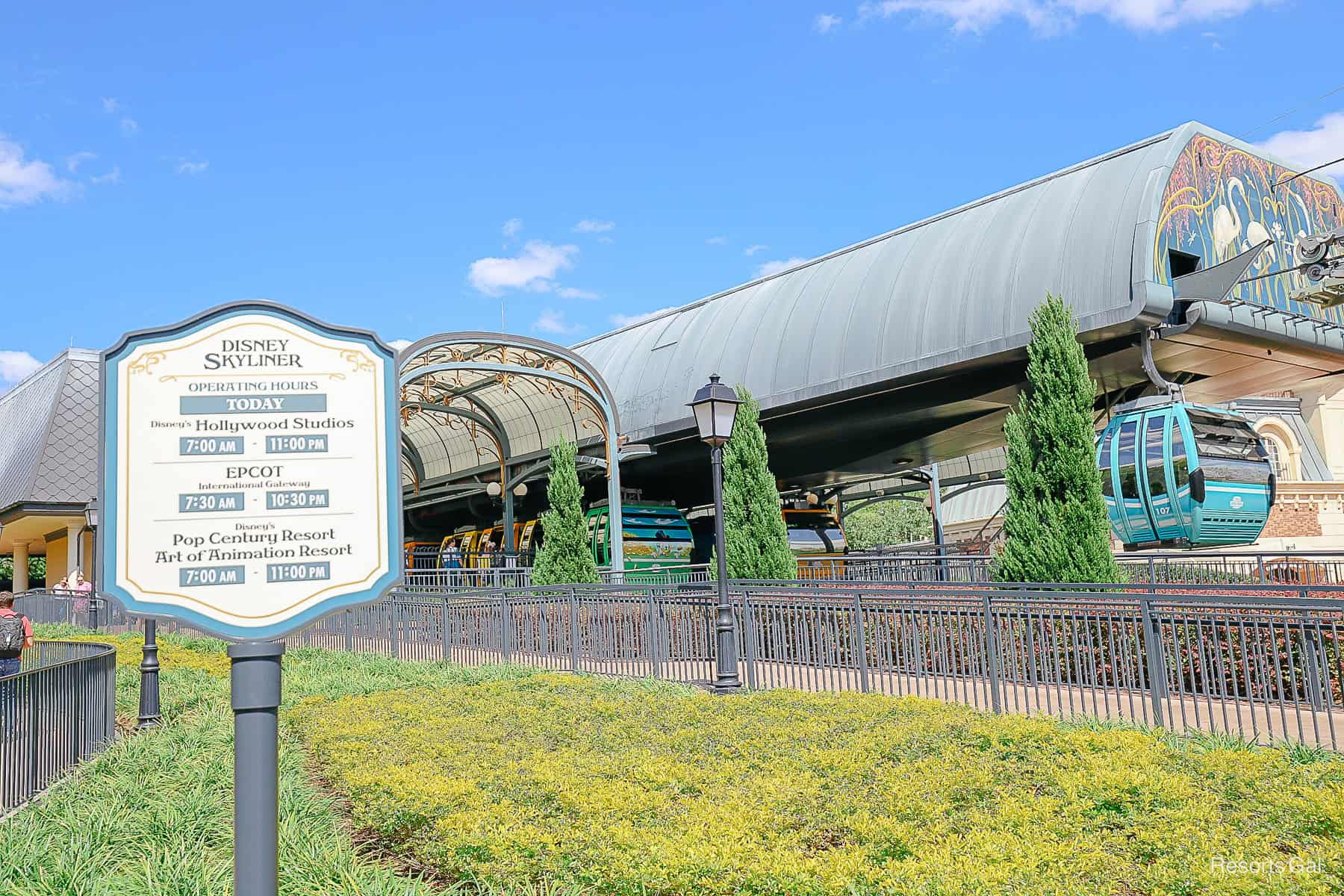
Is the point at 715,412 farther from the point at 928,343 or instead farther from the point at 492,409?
the point at 492,409

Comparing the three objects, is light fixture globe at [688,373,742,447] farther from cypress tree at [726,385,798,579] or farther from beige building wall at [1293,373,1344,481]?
beige building wall at [1293,373,1344,481]

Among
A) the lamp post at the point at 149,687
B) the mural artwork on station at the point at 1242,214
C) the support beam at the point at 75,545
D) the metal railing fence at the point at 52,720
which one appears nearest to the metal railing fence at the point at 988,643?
the metal railing fence at the point at 52,720

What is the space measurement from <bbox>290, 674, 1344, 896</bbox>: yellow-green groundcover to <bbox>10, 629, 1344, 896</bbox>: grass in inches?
0.7

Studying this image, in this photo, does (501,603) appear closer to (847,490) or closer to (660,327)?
(660,327)

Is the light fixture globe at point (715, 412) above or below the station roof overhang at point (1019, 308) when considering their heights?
below

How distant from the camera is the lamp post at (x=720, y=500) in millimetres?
11656

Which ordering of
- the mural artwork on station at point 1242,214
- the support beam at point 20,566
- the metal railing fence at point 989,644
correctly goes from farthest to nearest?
the support beam at point 20,566, the mural artwork on station at point 1242,214, the metal railing fence at point 989,644

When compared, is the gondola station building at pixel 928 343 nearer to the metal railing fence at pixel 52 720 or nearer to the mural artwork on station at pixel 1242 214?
the mural artwork on station at pixel 1242 214

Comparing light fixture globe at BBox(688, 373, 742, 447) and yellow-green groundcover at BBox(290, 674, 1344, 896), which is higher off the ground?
light fixture globe at BBox(688, 373, 742, 447)

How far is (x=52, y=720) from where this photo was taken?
27.9ft

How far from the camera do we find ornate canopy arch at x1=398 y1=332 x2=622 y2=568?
22453mm

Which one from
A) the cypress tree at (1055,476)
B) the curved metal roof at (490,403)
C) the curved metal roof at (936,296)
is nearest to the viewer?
the cypress tree at (1055,476)

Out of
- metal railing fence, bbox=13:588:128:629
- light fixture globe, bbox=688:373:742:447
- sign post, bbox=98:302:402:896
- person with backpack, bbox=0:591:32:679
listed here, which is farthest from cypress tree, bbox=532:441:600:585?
sign post, bbox=98:302:402:896

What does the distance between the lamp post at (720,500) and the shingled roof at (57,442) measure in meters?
30.3
